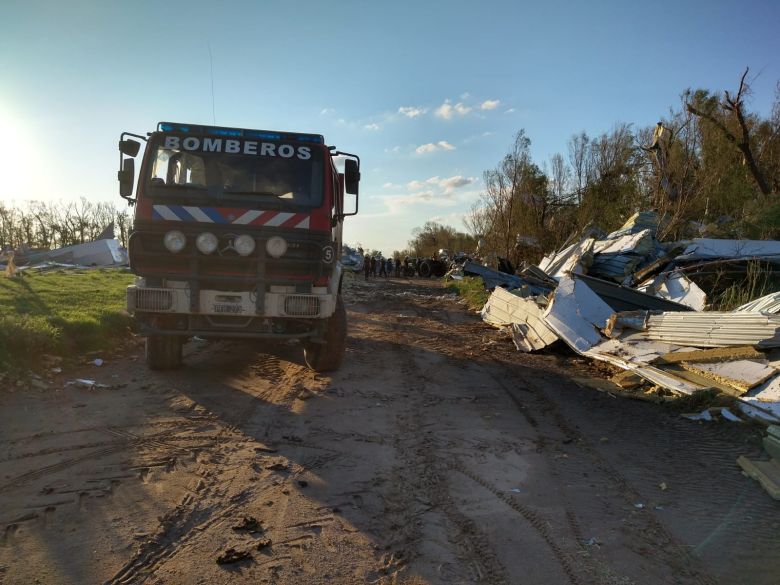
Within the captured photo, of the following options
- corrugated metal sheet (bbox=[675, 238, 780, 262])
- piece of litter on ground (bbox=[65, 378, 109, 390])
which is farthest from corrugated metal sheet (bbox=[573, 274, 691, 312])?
piece of litter on ground (bbox=[65, 378, 109, 390])

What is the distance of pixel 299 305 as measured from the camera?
5801 millimetres

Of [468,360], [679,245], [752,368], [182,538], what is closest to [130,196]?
[182,538]

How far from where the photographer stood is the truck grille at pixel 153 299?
222 inches

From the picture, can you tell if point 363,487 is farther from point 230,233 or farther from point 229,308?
point 230,233

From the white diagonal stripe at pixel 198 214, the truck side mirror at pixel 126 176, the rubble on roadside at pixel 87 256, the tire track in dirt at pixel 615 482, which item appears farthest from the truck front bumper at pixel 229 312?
the rubble on roadside at pixel 87 256

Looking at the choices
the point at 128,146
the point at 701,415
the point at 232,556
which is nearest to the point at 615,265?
the point at 701,415

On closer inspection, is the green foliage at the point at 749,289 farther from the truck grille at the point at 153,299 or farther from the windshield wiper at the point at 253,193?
the truck grille at the point at 153,299

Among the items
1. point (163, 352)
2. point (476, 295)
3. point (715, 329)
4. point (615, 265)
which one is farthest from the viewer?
point (476, 295)

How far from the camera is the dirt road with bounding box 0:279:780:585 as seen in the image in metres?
2.71

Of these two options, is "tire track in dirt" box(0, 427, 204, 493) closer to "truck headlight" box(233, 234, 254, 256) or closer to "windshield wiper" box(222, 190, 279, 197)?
"truck headlight" box(233, 234, 254, 256)

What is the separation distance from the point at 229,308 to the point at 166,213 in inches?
50.7

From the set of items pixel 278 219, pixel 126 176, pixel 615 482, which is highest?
pixel 126 176

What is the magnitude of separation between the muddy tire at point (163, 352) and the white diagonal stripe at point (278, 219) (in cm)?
206

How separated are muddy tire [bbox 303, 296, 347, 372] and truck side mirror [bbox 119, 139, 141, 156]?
321cm
